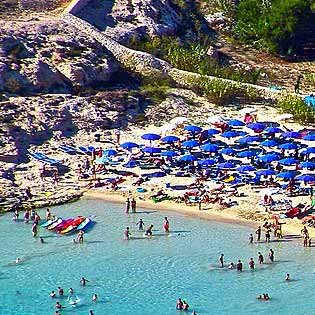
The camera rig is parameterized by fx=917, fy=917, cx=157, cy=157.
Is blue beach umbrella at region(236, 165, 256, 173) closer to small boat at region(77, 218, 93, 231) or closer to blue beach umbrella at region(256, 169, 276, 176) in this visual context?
blue beach umbrella at region(256, 169, 276, 176)

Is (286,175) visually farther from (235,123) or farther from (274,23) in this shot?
(274,23)

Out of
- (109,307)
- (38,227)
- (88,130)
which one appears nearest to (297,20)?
(88,130)

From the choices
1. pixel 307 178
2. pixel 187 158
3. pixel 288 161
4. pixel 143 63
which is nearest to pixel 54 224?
pixel 187 158

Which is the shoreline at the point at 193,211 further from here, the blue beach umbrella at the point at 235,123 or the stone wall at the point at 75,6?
the stone wall at the point at 75,6

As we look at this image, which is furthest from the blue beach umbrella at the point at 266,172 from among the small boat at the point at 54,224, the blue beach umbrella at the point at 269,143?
the small boat at the point at 54,224

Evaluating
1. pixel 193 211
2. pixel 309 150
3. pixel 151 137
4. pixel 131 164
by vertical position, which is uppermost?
pixel 309 150

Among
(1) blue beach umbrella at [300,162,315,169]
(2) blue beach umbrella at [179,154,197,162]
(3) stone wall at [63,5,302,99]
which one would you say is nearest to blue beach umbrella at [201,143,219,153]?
(2) blue beach umbrella at [179,154,197,162]
